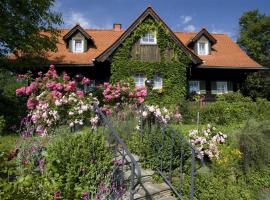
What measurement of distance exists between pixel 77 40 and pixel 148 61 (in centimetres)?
495

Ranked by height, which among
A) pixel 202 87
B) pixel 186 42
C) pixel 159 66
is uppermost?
pixel 186 42

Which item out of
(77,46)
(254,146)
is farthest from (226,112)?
(77,46)

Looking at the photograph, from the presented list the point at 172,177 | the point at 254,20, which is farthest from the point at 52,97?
the point at 254,20

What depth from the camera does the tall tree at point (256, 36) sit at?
39.1 metres

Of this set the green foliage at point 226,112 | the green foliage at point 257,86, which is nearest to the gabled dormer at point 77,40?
the green foliage at point 226,112

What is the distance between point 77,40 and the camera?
2264 cm

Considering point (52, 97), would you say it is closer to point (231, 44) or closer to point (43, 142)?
point (43, 142)

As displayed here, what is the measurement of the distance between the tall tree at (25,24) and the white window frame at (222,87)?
37.6 ft

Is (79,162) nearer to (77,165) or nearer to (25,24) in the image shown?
(77,165)

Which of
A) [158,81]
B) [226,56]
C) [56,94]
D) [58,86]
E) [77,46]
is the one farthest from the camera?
[226,56]

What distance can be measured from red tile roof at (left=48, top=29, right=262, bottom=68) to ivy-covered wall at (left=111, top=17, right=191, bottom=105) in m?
1.79

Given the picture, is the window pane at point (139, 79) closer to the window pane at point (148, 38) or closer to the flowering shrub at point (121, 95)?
the window pane at point (148, 38)

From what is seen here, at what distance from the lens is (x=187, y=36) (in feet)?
86.8

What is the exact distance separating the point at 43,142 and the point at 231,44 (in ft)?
72.0
